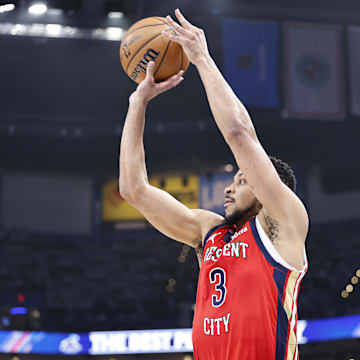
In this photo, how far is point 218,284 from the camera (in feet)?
8.14

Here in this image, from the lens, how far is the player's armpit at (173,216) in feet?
9.30

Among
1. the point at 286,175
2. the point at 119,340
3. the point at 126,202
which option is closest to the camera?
the point at 286,175

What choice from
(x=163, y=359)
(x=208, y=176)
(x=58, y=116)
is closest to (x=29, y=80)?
(x=58, y=116)

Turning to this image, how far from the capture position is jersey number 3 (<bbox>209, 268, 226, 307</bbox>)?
2434 millimetres

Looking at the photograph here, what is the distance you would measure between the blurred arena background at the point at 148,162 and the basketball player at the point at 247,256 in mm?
11001

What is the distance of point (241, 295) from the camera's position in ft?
7.74

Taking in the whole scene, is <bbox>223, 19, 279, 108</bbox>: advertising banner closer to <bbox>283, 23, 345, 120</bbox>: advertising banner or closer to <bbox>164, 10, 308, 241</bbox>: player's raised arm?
<bbox>283, 23, 345, 120</bbox>: advertising banner

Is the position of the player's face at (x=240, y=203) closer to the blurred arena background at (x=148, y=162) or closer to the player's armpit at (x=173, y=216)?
the player's armpit at (x=173, y=216)

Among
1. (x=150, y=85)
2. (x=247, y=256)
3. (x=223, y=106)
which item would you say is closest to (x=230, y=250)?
(x=247, y=256)

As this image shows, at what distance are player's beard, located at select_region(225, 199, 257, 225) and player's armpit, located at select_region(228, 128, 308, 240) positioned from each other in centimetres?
34

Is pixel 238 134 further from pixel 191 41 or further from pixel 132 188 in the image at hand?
pixel 132 188

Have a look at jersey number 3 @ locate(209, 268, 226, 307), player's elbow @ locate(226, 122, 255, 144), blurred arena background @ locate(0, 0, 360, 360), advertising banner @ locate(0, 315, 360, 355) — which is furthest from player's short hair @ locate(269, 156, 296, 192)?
advertising banner @ locate(0, 315, 360, 355)

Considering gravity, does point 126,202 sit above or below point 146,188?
below

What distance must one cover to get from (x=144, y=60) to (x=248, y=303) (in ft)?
4.50
